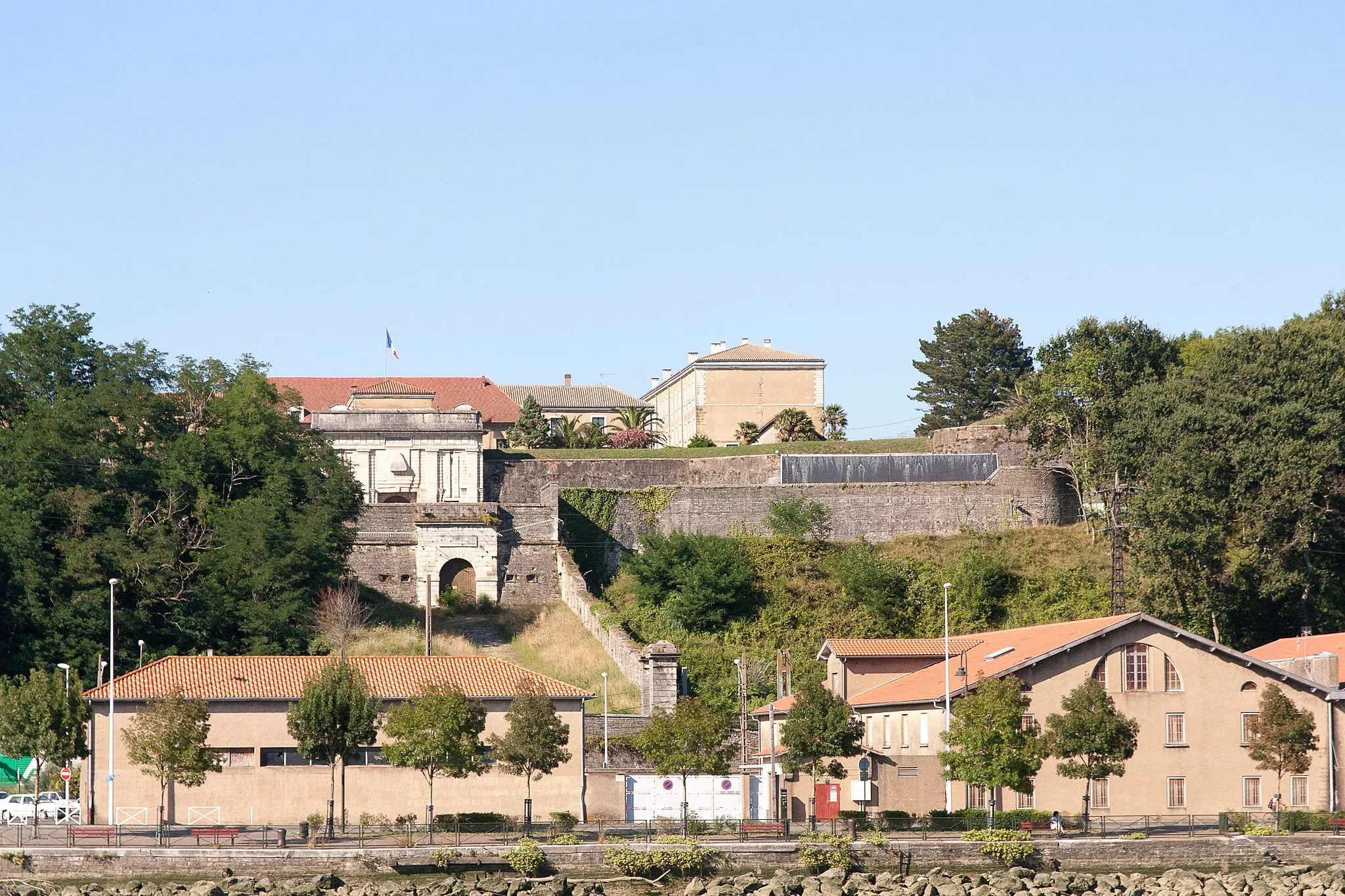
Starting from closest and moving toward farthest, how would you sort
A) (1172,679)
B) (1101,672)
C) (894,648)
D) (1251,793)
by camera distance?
(1251,793), (1101,672), (1172,679), (894,648)

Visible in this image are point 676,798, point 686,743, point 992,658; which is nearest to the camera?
point 686,743

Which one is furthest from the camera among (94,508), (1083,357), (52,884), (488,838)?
(1083,357)

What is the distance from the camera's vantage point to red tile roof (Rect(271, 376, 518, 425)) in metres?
96.4

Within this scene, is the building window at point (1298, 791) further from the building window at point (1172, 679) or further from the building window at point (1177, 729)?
the building window at point (1172, 679)

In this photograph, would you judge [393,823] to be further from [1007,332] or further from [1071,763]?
[1007,332]

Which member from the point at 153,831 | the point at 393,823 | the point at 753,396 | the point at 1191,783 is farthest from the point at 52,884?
the point at 753,396

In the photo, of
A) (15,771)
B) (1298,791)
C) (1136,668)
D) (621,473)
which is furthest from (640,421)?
(1298,791)

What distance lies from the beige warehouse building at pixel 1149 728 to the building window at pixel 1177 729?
2 centimetres

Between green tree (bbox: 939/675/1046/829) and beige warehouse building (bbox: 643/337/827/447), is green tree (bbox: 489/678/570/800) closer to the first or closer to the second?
green tree (bbox: 939/675/1046/829)

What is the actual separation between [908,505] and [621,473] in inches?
507

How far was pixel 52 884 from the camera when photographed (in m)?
37.6

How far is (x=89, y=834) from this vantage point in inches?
1572

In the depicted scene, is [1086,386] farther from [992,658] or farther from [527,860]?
[527,860]

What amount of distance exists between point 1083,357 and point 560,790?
35.9 m
